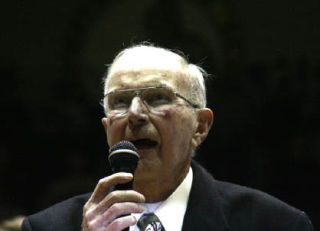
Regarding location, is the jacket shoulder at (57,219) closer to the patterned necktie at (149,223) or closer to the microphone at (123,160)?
the patterned necktie at (149,223)

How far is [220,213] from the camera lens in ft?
8.17

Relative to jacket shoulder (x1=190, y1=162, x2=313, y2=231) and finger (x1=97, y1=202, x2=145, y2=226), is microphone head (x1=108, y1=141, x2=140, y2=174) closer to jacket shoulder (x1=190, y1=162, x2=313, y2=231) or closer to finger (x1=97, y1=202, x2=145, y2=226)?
finger (x1=97, y1=202, x2=145, y2=226)

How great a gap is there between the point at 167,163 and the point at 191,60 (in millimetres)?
3023

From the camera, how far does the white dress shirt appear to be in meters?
2.43

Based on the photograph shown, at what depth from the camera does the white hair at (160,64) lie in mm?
2551

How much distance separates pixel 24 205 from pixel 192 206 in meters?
3.06

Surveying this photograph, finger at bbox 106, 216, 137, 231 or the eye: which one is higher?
the eye

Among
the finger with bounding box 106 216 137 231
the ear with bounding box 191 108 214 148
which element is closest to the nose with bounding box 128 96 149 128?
the ear with bounding box 191 108 214 148

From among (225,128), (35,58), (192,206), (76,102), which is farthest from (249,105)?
(192,206)

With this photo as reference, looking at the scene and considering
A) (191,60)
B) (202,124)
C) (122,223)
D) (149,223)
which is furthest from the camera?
(191,60)

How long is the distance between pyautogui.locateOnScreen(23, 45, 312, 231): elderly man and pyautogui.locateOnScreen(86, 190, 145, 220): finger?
15.9 inches

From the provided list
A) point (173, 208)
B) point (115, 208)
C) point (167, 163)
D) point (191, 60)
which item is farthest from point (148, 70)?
point (191, 60)

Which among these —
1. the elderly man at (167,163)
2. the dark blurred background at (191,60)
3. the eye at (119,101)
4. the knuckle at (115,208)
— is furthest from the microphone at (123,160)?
the dark blurred background at (191,60)

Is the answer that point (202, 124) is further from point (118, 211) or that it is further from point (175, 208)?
point (118, 211)
